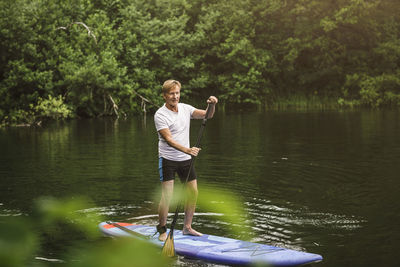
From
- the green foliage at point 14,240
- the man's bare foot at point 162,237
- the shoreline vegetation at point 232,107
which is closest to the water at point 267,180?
the man's bare foot at point 162,237

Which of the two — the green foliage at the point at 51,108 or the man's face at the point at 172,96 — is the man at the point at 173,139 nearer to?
the man's face at the point at 172,96

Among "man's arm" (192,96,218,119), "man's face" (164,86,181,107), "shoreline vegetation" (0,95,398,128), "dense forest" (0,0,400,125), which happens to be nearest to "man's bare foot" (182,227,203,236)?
"man's arm" (192,96,218,119)

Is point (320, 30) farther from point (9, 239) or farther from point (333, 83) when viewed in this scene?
point (9, 239)

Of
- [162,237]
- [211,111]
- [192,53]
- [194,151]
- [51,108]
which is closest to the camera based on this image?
[194,151]

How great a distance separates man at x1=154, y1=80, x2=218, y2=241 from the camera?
621cm

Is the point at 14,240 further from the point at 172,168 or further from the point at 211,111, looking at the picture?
the point at 172,168

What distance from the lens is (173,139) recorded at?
627 centimetres

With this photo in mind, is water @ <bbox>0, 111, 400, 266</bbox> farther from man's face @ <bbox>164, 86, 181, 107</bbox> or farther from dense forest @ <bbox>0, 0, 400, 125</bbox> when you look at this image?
dense forest @ <bbox>0, 0, 400, 125</bbox>

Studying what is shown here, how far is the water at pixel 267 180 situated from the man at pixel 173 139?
2.53 feet

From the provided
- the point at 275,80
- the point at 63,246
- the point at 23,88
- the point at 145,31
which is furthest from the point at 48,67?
the point at 63,246

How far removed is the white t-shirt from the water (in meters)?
1.09

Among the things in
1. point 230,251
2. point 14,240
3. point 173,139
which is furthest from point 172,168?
point 14,240

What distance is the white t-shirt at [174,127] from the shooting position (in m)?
6.24

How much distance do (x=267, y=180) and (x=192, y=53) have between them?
35.7m
